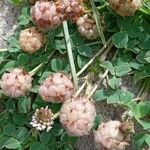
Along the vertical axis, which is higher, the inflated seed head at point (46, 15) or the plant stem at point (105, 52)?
the inflated seed head at point (46, 15)

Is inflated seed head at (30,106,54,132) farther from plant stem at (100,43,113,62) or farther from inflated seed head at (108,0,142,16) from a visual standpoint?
inflated seed head at (108,0,142,16)

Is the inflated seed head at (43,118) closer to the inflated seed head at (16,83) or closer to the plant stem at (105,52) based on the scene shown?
the inflated seed head at (16,83)

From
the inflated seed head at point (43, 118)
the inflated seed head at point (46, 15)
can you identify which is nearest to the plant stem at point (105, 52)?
the inflated seed head at point (46, 15)

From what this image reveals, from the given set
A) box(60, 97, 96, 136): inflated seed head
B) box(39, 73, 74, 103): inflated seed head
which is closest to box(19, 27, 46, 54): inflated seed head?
box(39, 73, 74, 103): inflated seed head

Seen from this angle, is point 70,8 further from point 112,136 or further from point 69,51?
point 112,136

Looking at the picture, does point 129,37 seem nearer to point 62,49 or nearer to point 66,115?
point 62,49

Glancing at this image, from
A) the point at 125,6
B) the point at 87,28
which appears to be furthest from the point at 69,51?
the point at 125,6

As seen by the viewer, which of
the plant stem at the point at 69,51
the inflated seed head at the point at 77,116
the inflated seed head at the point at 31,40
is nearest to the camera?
the inflated seed head at the point at 77,116
